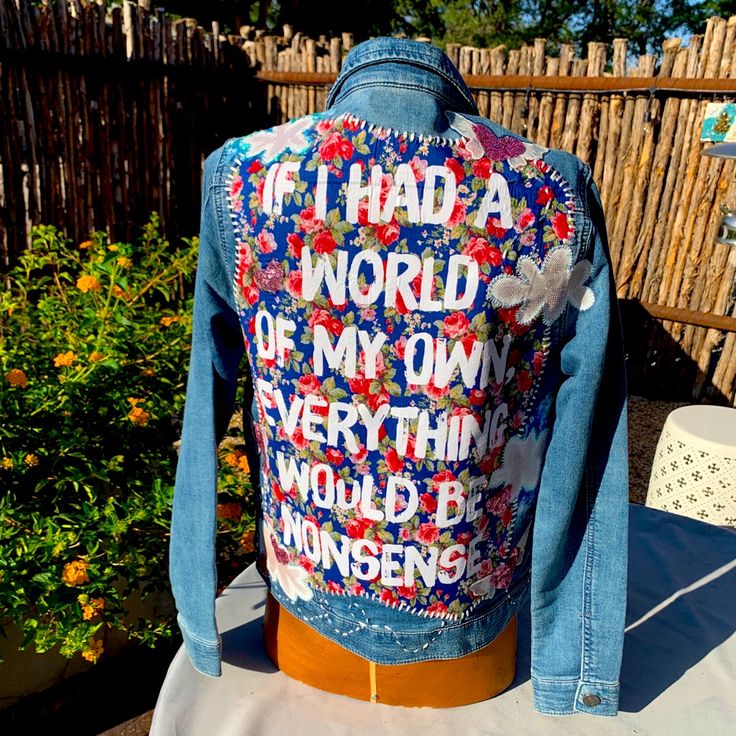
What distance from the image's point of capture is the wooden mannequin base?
1.15 metres

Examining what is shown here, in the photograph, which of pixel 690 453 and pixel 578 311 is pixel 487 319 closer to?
pixel 578 311

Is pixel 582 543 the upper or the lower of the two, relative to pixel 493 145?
lower

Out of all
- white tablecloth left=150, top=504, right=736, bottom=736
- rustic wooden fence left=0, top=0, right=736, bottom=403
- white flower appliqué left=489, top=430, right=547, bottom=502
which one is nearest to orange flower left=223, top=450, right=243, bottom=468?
white tablecloth left=150, top=504, right=736, bottom=736

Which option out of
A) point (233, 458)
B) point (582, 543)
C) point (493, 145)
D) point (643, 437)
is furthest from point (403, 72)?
point (643, 437)

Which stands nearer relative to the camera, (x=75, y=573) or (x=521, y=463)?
(x=521, y=463)

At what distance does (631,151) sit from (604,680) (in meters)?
4.04

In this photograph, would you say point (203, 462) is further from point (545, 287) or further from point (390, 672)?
point (545, 287)

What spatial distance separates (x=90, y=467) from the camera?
1.78m

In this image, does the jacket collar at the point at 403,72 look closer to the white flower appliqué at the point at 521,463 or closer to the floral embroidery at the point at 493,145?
the floral embroidery at the point at 493,145

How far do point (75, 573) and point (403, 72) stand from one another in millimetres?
1264

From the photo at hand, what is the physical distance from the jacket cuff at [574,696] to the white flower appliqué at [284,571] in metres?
0.42

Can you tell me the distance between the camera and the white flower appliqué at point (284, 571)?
3.75 feet

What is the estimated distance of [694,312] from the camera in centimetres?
455

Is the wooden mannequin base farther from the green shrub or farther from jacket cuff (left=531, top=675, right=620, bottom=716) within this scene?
the green shrub
